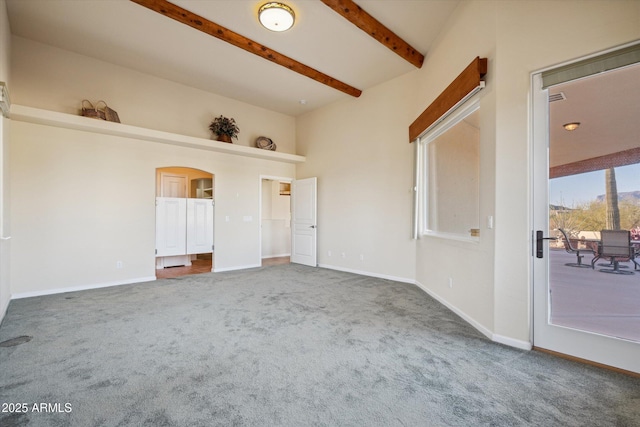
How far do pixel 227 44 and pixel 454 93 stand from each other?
331 cm

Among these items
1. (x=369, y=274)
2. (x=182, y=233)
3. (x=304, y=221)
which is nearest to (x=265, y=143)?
(x=304, y=221)

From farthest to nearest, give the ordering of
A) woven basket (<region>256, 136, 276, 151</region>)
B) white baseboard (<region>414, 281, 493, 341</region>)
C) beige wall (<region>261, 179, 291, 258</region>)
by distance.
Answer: beige wall (<region>261, 179, 291, 258</region>)
woven basket (<region>256, 136, 276, 151</region>)
white baseboard (<region>414, 281, 493, 341</region>)

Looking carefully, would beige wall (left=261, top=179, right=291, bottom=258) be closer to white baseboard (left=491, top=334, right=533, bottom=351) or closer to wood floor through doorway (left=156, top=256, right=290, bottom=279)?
wood floor through doorway (left=156, top=256, right=290, bottom=279)

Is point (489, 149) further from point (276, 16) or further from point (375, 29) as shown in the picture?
point (276, 16)

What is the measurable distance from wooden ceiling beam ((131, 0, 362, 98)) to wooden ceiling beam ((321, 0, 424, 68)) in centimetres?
139

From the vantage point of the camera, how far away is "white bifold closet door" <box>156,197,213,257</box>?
18.5 ft

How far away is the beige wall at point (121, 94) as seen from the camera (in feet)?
13.8

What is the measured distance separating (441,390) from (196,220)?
553 centimetres

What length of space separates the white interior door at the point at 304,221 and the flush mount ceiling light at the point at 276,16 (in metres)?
3.44

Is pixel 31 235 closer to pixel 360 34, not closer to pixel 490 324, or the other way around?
pixel 360 34

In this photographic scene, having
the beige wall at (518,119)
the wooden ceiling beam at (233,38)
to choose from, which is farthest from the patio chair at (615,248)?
the wooden ceiling beam at (233,38)

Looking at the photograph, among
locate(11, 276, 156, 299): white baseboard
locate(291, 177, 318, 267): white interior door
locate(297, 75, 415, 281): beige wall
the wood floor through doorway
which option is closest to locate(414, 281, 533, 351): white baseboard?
locate(297, 75, 415, 281): beige wall

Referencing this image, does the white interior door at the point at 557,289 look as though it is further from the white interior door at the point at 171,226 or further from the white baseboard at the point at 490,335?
the white interior door at the point at 171,226

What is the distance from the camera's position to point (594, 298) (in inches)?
90.8
